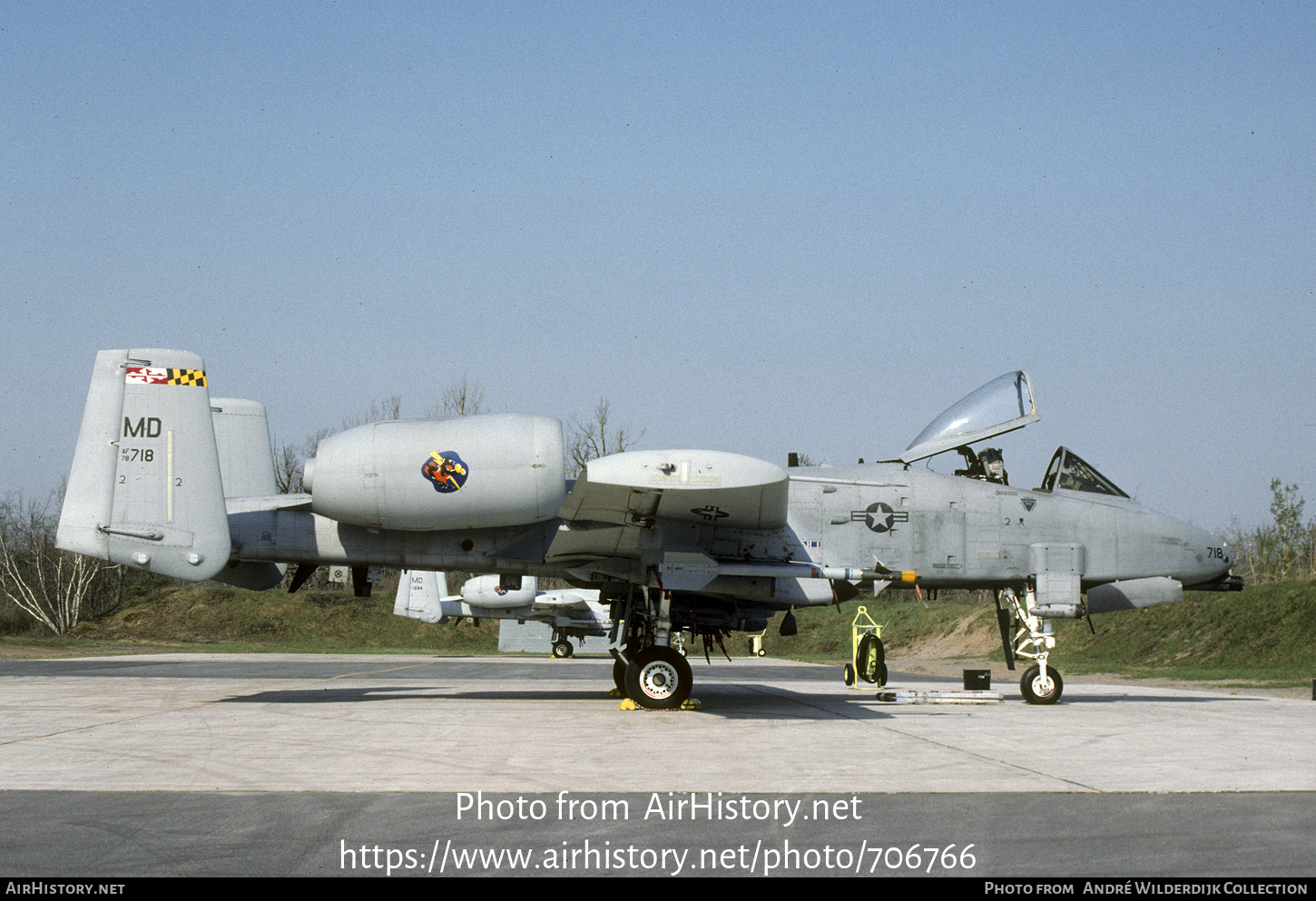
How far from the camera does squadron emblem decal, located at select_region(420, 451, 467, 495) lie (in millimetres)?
11859

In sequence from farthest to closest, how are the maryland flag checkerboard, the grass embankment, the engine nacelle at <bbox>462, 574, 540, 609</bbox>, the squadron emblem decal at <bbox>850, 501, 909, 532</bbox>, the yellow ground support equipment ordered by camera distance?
the engine nacelle at <bbox>462, 574, 540, 609</bbox> → the grass embankment → the yellow ground support equipment → the squadron emblem decal at <bbox>850, 501, 909, 532</bbox> → the maryland flag checkerboard

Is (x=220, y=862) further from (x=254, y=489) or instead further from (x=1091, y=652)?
(x=1091, y=652)

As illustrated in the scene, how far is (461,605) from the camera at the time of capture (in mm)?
35375

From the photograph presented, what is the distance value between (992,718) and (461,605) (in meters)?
25.7

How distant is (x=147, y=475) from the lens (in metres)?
12.3

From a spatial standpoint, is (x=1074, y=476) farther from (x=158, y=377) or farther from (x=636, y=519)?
(x=158, y=377)

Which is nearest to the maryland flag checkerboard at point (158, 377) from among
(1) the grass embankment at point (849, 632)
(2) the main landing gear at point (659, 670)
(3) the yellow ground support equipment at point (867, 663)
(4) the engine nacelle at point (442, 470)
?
(4) the engine nacelle at point (442, 470)

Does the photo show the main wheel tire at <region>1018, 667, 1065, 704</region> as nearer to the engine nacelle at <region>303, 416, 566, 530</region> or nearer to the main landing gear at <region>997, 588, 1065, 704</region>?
the main landing gear at <region>997, 588, 1065, 704</region>

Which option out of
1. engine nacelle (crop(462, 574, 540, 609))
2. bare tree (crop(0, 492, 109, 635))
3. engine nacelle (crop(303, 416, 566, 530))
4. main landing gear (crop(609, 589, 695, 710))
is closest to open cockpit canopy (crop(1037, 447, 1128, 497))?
main landing gear (crop(609, 589, 695, 710))

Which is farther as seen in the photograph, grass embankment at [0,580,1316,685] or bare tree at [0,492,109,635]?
bare tree at [0,492,109,635]

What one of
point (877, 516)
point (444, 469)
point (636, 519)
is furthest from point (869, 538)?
point (444, 469)

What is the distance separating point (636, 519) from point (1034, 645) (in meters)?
6.51

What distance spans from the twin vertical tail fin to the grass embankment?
2168cm

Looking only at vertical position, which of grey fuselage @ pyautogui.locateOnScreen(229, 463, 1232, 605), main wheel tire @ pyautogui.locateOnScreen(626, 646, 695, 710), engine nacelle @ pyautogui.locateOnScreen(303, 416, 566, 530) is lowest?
main wheel tire @ pyautogui.locateOnScreen(626, 646, 695, 710)
